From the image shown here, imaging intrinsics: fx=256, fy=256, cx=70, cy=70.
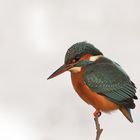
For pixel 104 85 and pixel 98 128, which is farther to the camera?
pixel 104 85

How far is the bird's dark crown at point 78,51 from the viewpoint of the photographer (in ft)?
9.34

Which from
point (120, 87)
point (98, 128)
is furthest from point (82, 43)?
point (98, 128)

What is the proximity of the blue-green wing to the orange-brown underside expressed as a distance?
56mm

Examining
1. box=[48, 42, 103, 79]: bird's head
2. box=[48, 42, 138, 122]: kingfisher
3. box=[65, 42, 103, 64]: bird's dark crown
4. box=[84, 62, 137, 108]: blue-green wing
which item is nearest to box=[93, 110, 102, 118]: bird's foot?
box=[48, 42, 138, 122]: kingfisher

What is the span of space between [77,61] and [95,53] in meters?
0.23

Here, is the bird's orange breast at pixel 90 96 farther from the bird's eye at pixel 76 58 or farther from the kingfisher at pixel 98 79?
the bird's eye at pixel 76 58

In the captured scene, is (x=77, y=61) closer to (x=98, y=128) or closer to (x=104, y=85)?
(x=104, y=85)

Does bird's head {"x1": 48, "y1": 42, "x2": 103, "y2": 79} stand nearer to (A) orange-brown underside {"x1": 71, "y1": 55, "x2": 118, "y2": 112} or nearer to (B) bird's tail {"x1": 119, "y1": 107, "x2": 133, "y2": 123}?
(A) orange-brown underside {"x1": 71, "y1": 55, "x2": 118, "y2": 112}

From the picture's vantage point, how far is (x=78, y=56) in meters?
2.97

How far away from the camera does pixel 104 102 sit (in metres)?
3.17

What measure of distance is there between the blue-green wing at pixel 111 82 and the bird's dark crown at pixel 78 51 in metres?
0.21

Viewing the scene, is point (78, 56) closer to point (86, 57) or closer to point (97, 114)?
point (86, 57)

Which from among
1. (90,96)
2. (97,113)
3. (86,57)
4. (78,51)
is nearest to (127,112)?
(97,113)

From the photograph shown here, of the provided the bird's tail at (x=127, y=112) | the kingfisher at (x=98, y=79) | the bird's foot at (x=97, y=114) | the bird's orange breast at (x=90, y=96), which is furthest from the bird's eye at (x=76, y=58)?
the bird's tail at (x=127, y=112)
